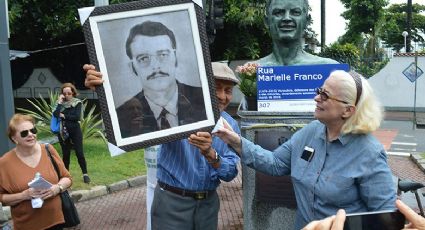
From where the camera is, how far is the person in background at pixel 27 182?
3.50 meters

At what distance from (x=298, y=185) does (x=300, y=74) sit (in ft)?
5.14

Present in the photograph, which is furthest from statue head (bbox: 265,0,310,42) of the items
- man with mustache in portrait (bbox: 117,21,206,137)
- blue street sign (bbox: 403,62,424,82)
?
blue street sign (bbox: 403,62,424,82)

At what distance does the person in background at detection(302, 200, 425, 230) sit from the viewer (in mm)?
1407

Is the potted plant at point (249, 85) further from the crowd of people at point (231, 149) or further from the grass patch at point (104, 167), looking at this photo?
the grass patch at point (104, 167)

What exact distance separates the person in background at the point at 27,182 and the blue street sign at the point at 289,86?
1740mm

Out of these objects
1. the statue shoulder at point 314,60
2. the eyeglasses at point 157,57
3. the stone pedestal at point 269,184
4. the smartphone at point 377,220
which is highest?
the eyeglasses at point 157,57

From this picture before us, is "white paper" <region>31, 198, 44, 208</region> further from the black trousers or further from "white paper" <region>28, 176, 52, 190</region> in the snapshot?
the black trousers

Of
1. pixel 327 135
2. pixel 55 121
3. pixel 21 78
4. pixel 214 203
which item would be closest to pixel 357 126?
pixel 327 135

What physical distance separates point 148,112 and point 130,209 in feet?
17.3

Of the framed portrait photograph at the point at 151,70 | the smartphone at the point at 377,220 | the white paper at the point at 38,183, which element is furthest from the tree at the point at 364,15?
the smartphone at the point at 377,220

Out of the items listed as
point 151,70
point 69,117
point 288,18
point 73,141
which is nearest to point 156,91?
point 151,70

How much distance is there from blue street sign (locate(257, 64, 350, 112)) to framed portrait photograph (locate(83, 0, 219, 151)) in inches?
63.1

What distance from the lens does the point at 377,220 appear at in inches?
60.1

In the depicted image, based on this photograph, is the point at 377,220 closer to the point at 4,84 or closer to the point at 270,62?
the point at 270,62
